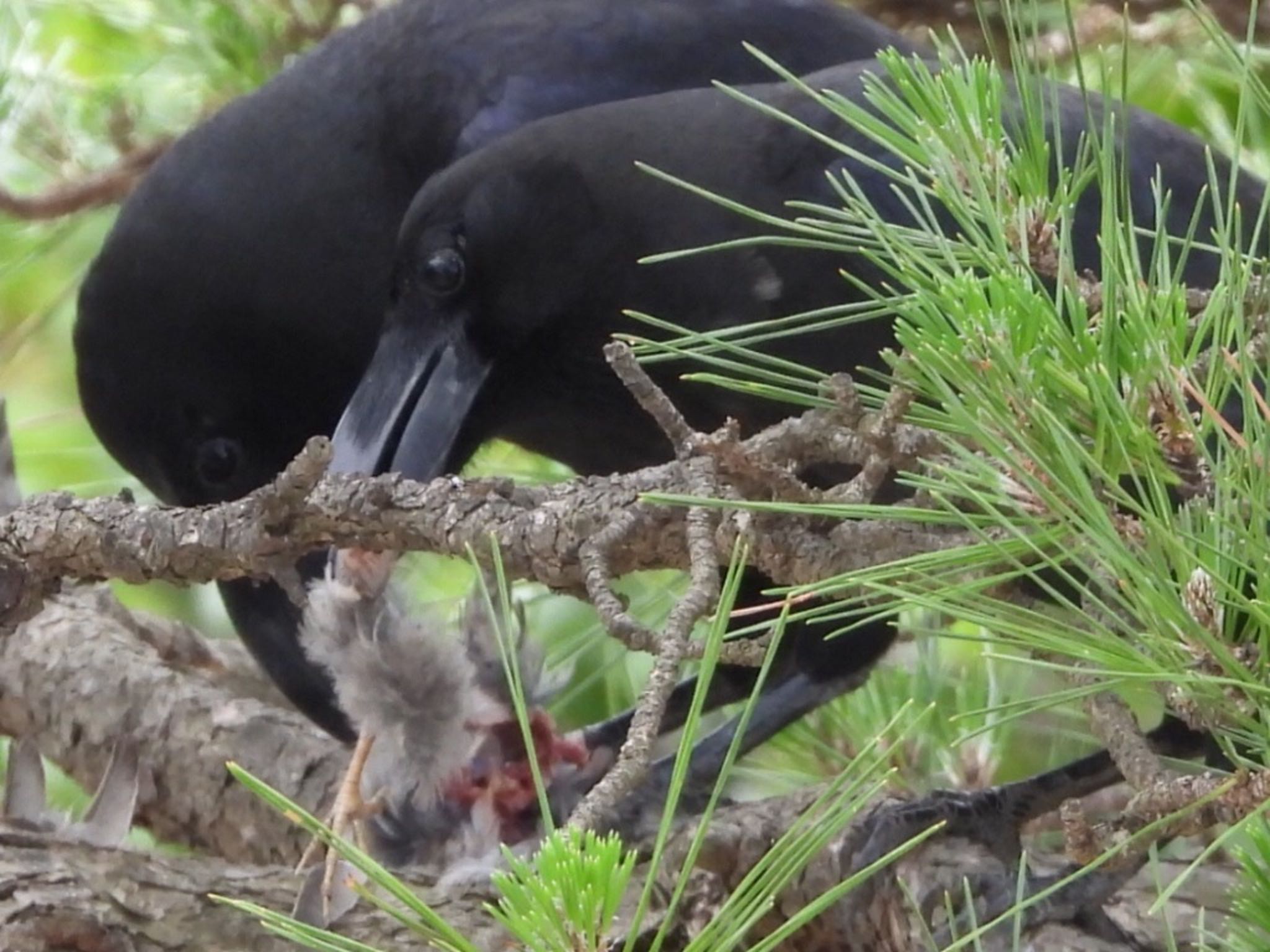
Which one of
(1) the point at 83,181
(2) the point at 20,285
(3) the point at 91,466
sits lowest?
(3) the point at 91,466

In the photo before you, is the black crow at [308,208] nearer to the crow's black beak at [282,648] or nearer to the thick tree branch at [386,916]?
the crow's black beak at [282,648]

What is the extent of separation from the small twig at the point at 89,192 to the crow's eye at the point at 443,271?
39cm

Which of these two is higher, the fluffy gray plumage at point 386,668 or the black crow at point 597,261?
the black crow at point 597,261

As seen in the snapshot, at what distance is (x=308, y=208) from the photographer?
5.34 ft

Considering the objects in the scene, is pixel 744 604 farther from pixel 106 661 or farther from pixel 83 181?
pixel 83 181

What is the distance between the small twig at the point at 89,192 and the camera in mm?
1587

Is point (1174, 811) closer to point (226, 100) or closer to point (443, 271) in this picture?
point (443, 271)

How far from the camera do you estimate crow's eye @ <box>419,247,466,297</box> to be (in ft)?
4.57

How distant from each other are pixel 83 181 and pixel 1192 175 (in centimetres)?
95

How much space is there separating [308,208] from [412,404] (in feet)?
1.09

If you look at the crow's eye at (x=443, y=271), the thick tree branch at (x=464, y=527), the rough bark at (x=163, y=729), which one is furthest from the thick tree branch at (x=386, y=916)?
the crow's eye at (x=443, y=271)

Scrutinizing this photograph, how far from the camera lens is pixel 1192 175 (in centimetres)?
134

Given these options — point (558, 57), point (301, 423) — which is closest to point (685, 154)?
point (558, 57)

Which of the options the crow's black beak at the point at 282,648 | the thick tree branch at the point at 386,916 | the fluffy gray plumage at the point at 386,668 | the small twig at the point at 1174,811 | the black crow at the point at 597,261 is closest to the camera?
the small twig at the point at 1174,811
